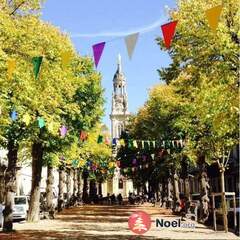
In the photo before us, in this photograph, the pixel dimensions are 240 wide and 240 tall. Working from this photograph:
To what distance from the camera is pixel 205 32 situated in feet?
65.0

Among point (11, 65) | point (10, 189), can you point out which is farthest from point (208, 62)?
point (10, 189)

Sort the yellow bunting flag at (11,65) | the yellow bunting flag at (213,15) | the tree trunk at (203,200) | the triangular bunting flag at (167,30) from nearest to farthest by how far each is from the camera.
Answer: the yellow bunting flag at (213,15)
the triangular bunting flag at (167,30)
the yellow bunting flag at (11,65)
the tree trunk at (203,200)

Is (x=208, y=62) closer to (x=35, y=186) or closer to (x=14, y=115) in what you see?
(x=14, y=115)

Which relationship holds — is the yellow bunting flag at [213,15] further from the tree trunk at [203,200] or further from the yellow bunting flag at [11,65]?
the tree trunk at [203,200]

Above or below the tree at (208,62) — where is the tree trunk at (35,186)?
below

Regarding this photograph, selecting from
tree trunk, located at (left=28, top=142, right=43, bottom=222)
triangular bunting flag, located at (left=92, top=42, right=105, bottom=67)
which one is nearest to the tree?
triangular bunting flag, located at (left=92, top=42, right=105, bottom=67)

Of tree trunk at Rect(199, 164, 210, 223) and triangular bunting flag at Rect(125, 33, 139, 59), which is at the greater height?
triangular bunting flag at Rect(125, 33, 139, 59)

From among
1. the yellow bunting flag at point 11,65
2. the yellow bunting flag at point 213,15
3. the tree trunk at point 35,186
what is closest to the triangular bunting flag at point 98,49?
the yellow bunting flag at point 11,65

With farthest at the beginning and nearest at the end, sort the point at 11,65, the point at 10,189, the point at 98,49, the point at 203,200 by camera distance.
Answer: the point at 203,200 < the point at 10,189 < the point at 11,65 < the point at 98,49

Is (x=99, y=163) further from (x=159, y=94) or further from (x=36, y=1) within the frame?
(x=36, y=1)

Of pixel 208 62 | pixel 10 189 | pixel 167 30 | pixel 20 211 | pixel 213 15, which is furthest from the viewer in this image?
pixel 20 211

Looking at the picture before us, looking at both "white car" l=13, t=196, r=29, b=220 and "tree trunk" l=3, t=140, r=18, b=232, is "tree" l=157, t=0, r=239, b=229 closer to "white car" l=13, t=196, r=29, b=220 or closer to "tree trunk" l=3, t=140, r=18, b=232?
"tree trunk" l=3, t=140, r=18, b=232

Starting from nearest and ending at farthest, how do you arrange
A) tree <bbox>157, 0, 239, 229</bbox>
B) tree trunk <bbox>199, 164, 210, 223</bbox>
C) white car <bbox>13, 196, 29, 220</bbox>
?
tree <bbox>157, 0, 239, 229</bbox> → tree trunk <bbox>199, 164, 210, 223</bbox> → white car <bbox>13, 196, 29, 220</bbox>

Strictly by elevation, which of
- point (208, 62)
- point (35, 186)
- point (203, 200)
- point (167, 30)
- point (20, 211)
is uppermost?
point (208, 62)
